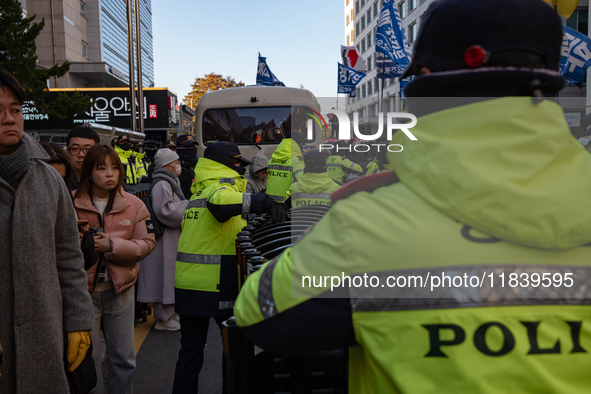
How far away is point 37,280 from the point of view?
2.13 metres

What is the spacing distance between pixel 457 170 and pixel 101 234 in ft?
9.42

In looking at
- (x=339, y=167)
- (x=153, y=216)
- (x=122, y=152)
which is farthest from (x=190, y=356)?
(x=339, y=167)

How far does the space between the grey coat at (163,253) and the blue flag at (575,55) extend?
22.2ft

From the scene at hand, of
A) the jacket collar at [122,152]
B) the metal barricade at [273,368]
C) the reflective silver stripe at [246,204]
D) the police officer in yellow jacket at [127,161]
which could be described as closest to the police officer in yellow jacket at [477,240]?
the metal barricade at [273,368]

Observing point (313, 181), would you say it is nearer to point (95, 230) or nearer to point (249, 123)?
point (95, 230)

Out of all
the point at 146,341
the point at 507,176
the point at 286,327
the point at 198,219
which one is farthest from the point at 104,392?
the point at 507,176

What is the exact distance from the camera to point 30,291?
2107mm

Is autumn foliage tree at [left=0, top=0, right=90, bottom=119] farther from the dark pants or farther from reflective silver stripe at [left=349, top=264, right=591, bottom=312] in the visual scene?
reflective silver stripe at [left=349, top=264, right=591, bottom=312]

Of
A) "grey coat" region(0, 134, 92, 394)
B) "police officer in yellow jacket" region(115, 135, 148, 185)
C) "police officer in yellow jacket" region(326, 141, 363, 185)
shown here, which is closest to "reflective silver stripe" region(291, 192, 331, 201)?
"grey coat" region(0, 134, 92, 394)

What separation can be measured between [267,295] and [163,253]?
424 centimetres

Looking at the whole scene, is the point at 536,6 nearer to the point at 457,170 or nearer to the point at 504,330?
the point at 457,170

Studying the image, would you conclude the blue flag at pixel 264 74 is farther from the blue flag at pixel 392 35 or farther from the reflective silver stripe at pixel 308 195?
the reflective silver stripe at pixel 308 195

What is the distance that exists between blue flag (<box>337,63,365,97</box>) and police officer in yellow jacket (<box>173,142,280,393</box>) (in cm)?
2224

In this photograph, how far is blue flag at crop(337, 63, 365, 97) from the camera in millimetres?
24641
